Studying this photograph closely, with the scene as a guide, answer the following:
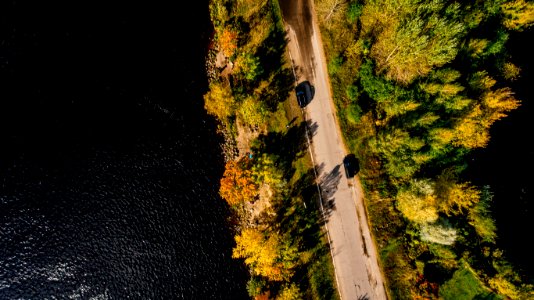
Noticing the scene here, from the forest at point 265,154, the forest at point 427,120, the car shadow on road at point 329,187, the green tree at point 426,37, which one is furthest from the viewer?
the car shadow on road at point 329,187

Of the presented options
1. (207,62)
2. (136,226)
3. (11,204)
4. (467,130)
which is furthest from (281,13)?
(11,204)

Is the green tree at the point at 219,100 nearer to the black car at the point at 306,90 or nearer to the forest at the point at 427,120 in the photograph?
the black car at the point at 306,90

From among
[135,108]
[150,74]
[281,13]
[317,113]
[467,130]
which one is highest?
A: [281,13]

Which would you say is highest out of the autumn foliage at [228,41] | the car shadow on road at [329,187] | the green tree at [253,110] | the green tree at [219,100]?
the autumn foliage at [228,41]

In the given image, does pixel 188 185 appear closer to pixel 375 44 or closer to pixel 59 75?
pixel 59 75

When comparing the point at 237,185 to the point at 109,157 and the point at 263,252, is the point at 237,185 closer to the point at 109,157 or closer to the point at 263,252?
the point at 263,252

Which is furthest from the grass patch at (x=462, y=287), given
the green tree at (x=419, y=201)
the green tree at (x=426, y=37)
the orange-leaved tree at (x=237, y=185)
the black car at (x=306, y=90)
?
the black car at (x=306, y=90)

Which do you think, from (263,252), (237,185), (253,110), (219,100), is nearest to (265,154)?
(237,185)

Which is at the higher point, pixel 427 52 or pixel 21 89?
pixel 21 89
